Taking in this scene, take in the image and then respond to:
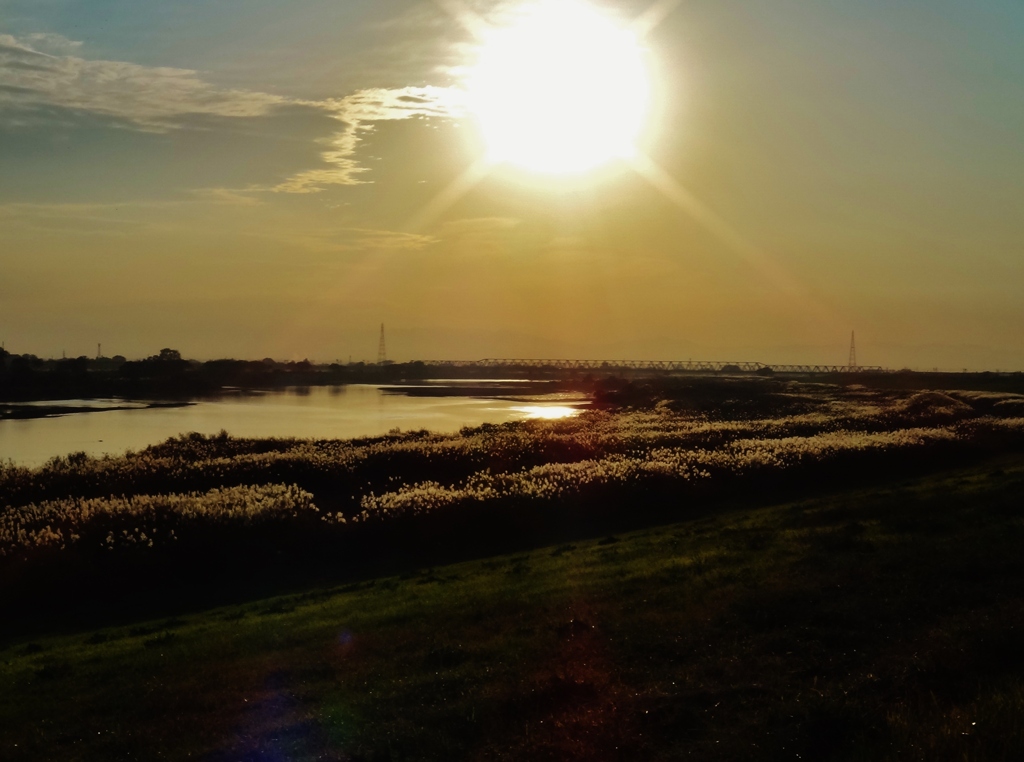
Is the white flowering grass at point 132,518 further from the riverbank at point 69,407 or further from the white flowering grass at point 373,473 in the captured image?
the riverbank at point 69,407

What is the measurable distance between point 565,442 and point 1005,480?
20821mm

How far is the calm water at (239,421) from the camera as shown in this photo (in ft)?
195

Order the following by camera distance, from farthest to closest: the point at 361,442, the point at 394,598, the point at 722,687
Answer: the point at 361,442 < the point at 394,598 < the point at 722,687

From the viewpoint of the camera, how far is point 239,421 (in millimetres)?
81000

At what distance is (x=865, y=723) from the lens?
24.7 feet

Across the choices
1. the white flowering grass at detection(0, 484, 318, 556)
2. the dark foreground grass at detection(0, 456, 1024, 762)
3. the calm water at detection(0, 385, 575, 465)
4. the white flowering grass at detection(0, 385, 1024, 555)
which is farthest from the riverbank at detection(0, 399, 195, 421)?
the dark foreground grass at detection(0, 456, 1024, 762)

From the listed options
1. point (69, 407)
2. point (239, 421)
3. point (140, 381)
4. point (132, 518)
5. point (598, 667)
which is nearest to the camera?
point (598, 667)

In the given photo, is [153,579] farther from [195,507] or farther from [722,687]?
[722,687]

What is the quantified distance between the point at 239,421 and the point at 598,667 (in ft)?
247

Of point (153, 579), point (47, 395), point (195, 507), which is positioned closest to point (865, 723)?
point (153, 579)

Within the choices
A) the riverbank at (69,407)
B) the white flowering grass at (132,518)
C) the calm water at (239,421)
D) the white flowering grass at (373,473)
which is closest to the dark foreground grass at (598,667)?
the white flowering grass at (132,518)

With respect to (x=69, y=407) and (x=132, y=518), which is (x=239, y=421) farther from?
(x=132, y=518)

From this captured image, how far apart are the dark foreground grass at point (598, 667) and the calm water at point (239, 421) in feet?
133

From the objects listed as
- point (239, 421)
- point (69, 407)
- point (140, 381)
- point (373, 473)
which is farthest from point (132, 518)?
point (140, 381)
